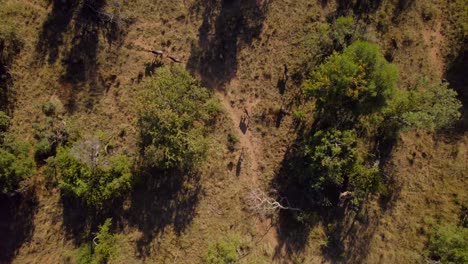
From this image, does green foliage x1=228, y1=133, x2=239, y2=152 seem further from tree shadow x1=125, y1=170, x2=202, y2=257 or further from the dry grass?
tree shadow x1=125, y1=170, x2=202, y2=257

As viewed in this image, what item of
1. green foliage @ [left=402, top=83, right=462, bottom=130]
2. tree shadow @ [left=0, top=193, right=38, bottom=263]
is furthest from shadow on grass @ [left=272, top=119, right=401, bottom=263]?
tree shadow @ [left=0, top=193, right=38, bottom=263]

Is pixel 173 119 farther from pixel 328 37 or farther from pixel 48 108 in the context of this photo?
pixel 328 37

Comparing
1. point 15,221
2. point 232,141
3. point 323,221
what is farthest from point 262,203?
point 15,221

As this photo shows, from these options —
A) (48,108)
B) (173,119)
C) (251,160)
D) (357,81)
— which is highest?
(357,81)

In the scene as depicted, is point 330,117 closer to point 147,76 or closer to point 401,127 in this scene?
point 401,127

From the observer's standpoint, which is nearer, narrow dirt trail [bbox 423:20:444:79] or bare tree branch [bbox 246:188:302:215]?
bare tree branch [bbox 246:188:302:215]
